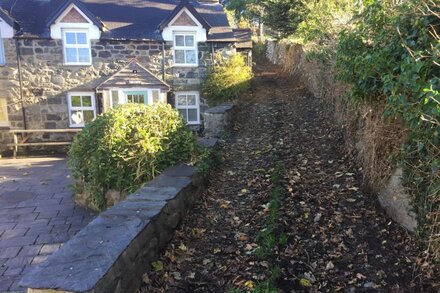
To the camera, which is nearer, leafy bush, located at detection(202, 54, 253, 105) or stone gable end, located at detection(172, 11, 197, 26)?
leafy bush, located at detection(202, 54, 253, 105)

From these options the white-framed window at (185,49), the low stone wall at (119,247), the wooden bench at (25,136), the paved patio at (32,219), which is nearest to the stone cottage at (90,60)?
the white-framed window at (185,49)

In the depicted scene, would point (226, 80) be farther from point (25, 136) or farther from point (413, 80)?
point (413, 80)

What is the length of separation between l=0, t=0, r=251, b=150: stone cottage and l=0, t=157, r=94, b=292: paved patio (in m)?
5.37

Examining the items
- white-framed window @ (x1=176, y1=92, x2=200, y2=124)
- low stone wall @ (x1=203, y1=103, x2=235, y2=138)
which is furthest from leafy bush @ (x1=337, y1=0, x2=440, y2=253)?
white-framed window @ (x1=176, y1=92, x2=200, y2=124)

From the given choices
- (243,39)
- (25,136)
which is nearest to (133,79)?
(25,136)

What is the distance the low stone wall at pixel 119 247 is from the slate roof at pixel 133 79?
11.4m

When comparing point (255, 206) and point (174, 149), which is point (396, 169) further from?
point (174, 149)

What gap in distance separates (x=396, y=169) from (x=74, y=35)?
1411 cm

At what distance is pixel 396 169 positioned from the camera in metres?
3.56

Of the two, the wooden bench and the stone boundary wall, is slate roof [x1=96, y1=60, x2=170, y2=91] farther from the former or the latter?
the stone boundary wall

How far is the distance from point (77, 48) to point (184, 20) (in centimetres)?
432

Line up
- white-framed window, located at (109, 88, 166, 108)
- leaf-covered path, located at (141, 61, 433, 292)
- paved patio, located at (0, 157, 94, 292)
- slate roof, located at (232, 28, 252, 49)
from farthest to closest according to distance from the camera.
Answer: slate roof, located at (232, 28, 252, 49)
white-framed window, located at (109, 88, 166, 108)
paved patio, located at (0, 157, 94, 292)
leaf-covered path, located at (141, 61, 433, 292)

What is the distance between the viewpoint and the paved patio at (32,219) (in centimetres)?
491

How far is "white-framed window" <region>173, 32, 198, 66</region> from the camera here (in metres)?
15.0
